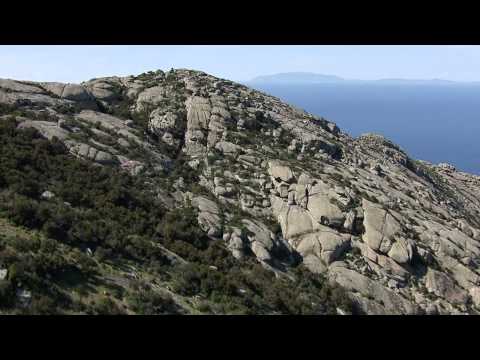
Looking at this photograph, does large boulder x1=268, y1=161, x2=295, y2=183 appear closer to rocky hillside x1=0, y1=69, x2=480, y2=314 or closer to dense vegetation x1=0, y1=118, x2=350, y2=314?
rocky hillside x1=0, y1=69, x2=480, y2=314

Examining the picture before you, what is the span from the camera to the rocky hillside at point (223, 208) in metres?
23.0

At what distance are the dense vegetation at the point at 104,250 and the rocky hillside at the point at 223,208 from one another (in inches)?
4.6

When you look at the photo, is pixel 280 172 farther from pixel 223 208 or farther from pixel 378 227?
pixel 378 227

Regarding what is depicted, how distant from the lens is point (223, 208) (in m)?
34.0

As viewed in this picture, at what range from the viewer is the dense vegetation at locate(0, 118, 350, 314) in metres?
17.3

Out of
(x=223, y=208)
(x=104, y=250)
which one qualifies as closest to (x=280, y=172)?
(x=223, y=208)

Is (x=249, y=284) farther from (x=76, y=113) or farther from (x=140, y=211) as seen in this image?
(x=76, y=113)

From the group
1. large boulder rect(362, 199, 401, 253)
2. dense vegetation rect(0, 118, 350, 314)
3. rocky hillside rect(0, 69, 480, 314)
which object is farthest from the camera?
large boulder rect(362, 199, 401, 253)

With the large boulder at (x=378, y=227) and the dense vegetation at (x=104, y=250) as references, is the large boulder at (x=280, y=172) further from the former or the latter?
the dense vegetation at (x=104, y=250)

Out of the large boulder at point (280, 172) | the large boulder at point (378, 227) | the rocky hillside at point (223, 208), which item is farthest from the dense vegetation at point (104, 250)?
the large boulder at point (280, 172)

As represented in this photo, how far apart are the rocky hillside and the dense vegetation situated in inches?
4.6

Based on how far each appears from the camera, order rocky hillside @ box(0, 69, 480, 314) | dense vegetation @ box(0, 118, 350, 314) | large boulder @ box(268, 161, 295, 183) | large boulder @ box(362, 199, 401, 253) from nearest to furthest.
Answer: dense vegetation @ box(0, 118, 350, 314), rocky hillside @ box(0, 69, 480, 314), large boulder @ box(362, 199, 401, 253), large boulder @ box(268, 161, 295, 183)

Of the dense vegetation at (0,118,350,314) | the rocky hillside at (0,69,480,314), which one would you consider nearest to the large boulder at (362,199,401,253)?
the rocky hillside at (0,69,480,314)
